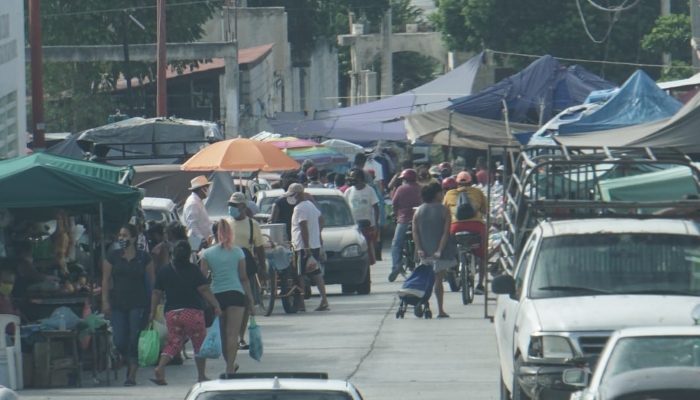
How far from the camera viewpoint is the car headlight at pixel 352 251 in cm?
2244

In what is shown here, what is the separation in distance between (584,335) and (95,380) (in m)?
6.05

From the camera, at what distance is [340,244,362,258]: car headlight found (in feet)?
73.6

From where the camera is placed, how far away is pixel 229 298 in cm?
1441

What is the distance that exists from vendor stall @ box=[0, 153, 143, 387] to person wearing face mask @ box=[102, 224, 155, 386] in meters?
0.32

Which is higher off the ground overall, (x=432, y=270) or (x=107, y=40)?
(x=107, y=40)

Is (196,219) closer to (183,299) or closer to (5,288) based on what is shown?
(5,288)

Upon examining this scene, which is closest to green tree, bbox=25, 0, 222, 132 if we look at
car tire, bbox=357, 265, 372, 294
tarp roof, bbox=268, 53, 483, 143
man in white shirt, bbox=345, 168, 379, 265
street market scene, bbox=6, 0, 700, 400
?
tarp roof, bbox=268, 53, 483, 143

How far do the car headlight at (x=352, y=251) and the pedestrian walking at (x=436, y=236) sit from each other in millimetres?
3321

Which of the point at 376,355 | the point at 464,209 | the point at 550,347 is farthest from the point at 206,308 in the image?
the point at 464,209

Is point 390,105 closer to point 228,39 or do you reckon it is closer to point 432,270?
point 228,39

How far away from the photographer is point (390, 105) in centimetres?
4519

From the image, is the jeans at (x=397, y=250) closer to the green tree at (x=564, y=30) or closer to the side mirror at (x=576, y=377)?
the side mirror at (x=576, y=377)

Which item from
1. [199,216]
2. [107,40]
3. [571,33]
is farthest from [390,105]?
[199,216]

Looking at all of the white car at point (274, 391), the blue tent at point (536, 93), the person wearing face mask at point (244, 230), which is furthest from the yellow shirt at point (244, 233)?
the blue tent at point (536, 93)
